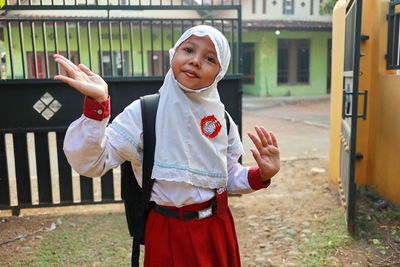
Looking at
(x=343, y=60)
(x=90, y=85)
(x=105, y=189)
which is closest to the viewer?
(x=90, y=85)

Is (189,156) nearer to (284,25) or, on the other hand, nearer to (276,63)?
(284,25)

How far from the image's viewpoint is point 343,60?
16.0ft

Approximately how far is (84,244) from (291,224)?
6.50 feet

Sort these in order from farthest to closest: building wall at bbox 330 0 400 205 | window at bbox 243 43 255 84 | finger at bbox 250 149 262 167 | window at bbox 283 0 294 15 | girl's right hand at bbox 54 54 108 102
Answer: window at bbox 243 43 255 84 < window at bbox 283 0 294 15 < building wall at bbox 330 0 400 205 < finger at bbox 250 149 262 167 < girl's right hand at bbox 54 54 108 102

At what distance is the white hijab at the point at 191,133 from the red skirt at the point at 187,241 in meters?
0.18

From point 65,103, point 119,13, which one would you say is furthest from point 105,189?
point 119,13

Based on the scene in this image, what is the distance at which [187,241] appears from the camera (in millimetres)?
1839

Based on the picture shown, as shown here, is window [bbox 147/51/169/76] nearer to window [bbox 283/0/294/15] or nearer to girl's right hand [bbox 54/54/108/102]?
girl's right hand [bbox 54/54/108/102]

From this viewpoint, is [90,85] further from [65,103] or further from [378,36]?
[378,36]

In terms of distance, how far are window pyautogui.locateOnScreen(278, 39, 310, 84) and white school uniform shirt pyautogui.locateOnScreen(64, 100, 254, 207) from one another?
17917 mm

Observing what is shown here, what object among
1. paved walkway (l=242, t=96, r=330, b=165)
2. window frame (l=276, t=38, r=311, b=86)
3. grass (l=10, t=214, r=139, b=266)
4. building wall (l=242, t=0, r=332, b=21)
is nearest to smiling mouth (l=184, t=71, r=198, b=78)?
grass (l=10, t=214, r=139, b=266)

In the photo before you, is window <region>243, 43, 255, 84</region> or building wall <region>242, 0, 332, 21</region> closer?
building wall <region>242, 0, 332, 21</region>

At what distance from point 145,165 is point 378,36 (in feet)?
12.3

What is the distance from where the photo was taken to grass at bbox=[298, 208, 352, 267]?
343cm
